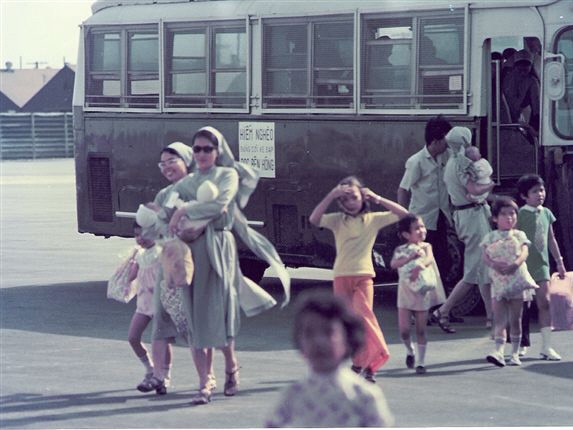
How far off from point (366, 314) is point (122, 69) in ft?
23.6

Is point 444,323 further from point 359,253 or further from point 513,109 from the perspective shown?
point 359,253

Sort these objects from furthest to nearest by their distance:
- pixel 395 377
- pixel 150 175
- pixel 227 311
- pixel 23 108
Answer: pixel 23 108
pixel 150 175
pixel 395 377
pixel 227 311

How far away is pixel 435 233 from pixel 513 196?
1.09m

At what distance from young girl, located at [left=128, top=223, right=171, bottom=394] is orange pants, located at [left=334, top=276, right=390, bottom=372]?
1.16 metres

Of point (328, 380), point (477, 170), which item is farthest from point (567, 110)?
point (328, 380)

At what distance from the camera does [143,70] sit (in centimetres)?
1719

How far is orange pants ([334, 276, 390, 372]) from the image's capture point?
10.8 metres

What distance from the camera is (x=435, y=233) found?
13906mm

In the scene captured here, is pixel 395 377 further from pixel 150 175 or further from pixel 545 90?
pixel 150 175

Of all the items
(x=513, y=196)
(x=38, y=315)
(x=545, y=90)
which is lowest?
(x=38, y=315)

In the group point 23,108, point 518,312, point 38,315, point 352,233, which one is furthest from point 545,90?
point 23,108

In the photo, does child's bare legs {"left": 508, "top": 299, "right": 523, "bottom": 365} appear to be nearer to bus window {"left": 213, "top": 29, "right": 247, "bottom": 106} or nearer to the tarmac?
the tarmac

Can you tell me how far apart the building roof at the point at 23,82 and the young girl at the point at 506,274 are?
322 ft

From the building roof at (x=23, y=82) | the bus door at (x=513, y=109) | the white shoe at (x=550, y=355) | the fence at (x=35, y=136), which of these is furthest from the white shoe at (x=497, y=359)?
the building roof at (x=23, y=82)
